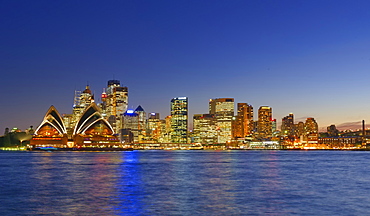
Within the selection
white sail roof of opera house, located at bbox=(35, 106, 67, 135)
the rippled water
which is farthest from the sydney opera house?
the rippled water

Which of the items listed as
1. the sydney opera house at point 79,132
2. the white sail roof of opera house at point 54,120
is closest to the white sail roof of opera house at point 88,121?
the sydney opera house at point 79,132

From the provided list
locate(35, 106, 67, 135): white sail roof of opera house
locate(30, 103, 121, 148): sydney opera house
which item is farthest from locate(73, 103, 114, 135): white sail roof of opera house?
locate(35, 106, 67, 135): white sail roof of opera house

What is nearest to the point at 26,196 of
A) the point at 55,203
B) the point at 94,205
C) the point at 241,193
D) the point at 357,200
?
the point at 55,203

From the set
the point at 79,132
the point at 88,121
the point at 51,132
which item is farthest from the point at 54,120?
the point at 88,121

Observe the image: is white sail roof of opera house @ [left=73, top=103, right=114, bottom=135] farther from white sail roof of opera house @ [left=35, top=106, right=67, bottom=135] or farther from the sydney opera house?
white sail roof of opera house @ [left=35, top=106, right=67, bottom=135]

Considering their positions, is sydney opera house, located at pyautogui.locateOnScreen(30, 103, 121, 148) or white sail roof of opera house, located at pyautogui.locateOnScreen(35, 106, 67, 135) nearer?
sydney opera house, located at pyautogui.locateOnScreen(30, 103, 121, 148)

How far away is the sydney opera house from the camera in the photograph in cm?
17575

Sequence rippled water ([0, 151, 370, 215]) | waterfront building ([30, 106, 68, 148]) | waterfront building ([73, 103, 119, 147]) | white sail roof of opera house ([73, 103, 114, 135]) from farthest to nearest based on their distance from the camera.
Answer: waterfront building ([30, 106, 68, 148]) → white sail roof of opera house ([73, 103, 114, 135]) → waterfront building ([73, 103, 119, 147]) → rippled water ([0, 151, 370, 215])

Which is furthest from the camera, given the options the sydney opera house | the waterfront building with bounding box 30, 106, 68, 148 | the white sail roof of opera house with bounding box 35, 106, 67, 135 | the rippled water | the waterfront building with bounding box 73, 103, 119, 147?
the waterfront building with bounding box 30, 106, 68, 148

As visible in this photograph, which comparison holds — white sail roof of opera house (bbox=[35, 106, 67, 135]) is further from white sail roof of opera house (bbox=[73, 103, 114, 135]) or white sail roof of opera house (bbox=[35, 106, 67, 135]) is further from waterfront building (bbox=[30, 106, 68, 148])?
white sail roof of opera house (bbox=[73, 103, 114, 135])

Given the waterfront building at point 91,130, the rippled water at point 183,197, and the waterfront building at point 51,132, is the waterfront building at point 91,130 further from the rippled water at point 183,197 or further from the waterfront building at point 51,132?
the rippled water at point 183,197

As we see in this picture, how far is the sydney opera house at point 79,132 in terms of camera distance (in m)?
176

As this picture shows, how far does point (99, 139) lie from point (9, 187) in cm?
14274

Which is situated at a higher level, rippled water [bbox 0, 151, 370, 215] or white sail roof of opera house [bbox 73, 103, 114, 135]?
white sail roof of opera house [bbox 73, 103, 114, 135]
